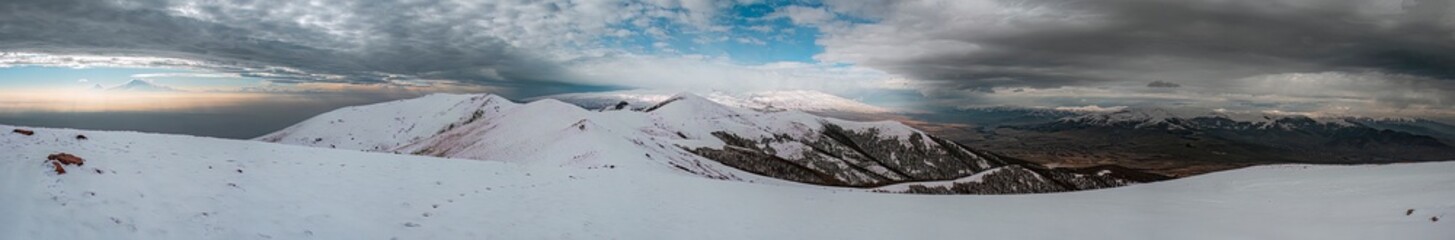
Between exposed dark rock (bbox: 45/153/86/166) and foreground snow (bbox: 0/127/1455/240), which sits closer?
foreground snow (bbox: 0/127/1455/240)

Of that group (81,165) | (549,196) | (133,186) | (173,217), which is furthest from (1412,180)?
(81,165)

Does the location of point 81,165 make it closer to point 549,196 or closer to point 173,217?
point 173,217

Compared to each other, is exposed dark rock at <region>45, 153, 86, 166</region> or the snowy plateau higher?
exposed dark rock at <region>45, 153, 86, 166</region>

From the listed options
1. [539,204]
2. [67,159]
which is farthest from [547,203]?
[67,159]

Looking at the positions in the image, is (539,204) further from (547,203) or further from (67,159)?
(67,159)

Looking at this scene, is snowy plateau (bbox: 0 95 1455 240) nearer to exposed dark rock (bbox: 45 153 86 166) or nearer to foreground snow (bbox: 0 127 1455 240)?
foreground snow (bbox: 0 127 1455 240)

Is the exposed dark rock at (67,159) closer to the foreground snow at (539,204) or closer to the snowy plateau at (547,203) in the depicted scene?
the foreground snow at (539,204)

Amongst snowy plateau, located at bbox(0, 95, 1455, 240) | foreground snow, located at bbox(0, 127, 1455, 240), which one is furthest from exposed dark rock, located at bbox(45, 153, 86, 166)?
snowy plateau, located at bbox(0, 95, 1455, 240)
